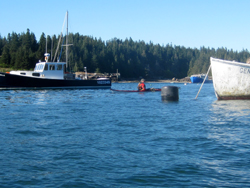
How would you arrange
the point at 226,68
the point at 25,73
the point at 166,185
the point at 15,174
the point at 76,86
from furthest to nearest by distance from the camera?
the point at 76,86, the point at 25,73, the point at 226,68, the point at 15,174, the point at 166,185

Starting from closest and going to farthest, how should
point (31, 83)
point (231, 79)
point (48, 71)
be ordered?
point (231, 79)
point (31, 83)
point (48, 71)

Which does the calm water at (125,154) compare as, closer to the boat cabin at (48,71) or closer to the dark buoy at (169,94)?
the dark buoy at (169,94)

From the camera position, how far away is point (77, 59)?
153000 millimetres

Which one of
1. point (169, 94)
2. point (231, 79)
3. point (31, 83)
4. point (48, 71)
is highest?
point (48, 71)

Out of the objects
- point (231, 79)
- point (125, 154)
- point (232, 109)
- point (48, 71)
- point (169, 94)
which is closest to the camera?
point (125, 154)

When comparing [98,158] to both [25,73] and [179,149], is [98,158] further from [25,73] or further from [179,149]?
[25,73]

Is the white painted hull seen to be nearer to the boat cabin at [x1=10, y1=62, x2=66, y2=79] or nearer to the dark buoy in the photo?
the dark buoy

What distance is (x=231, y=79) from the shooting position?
88.0 feet

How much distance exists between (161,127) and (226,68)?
15377 mm

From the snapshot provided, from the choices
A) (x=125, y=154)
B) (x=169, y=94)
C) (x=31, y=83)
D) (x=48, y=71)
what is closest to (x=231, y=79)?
(x=169, y=94)

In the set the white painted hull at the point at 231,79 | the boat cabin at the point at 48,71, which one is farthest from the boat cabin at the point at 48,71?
the white painted hull at the point at 231,79

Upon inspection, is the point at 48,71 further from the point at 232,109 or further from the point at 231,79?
the point at 232,109

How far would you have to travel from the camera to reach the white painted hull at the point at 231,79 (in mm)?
26484

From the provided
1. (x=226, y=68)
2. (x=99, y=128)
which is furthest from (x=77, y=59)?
(x=99, y=128)
